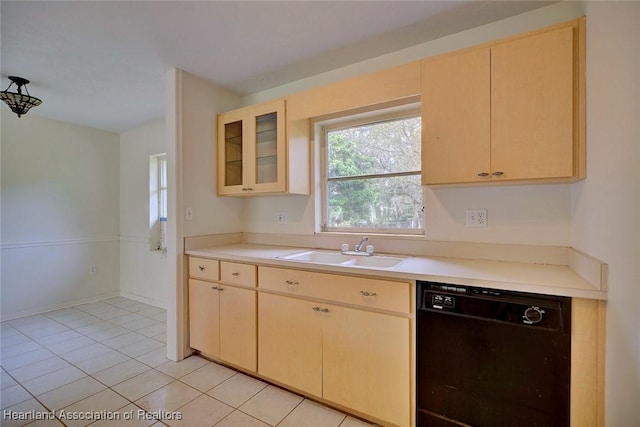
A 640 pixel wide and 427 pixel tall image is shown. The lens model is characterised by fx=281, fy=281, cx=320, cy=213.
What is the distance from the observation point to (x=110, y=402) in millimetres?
1848

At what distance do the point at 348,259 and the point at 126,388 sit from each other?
72.0 inches

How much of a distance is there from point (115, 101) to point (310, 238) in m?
2.60

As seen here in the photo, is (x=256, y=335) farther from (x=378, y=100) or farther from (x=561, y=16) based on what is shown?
(x=561, y=16)

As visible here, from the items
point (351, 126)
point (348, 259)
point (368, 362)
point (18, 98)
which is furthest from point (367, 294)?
point (18, 98)

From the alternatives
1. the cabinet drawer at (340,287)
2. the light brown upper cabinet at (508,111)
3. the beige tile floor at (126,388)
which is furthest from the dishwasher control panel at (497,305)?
the beige tile floor at (126,388)

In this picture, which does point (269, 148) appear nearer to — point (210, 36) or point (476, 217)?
point (210, 36)

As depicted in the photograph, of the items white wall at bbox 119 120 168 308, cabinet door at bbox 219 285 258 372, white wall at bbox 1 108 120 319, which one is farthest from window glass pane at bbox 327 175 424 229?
white wall at bbox 1 108 120 319

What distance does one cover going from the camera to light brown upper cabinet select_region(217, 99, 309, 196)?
2326 mm

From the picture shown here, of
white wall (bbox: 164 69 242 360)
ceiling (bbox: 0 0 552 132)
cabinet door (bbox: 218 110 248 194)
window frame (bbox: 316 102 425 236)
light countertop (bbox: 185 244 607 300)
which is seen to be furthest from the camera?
cabinet door (bbox: 218 110 248 194)

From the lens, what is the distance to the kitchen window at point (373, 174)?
2.18 metres

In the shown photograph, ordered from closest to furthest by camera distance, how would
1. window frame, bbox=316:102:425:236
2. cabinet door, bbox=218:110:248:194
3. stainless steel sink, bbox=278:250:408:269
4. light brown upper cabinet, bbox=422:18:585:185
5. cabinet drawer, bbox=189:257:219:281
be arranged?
light brown upper cabinet, bbox=422:18:585:185 → stainless steel sink, bbox=278:250:408:269 → window frame, bbox=316:102:425:236 → cabinet drawer, bbox=189:257:219:281 → cabinet door, bbox=218:110:248:194

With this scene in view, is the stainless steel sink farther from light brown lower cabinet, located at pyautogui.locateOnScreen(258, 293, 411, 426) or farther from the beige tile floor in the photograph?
the beige tile floor

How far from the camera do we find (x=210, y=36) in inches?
75.5

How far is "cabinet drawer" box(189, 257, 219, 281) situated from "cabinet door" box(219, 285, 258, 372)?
0.47ft
